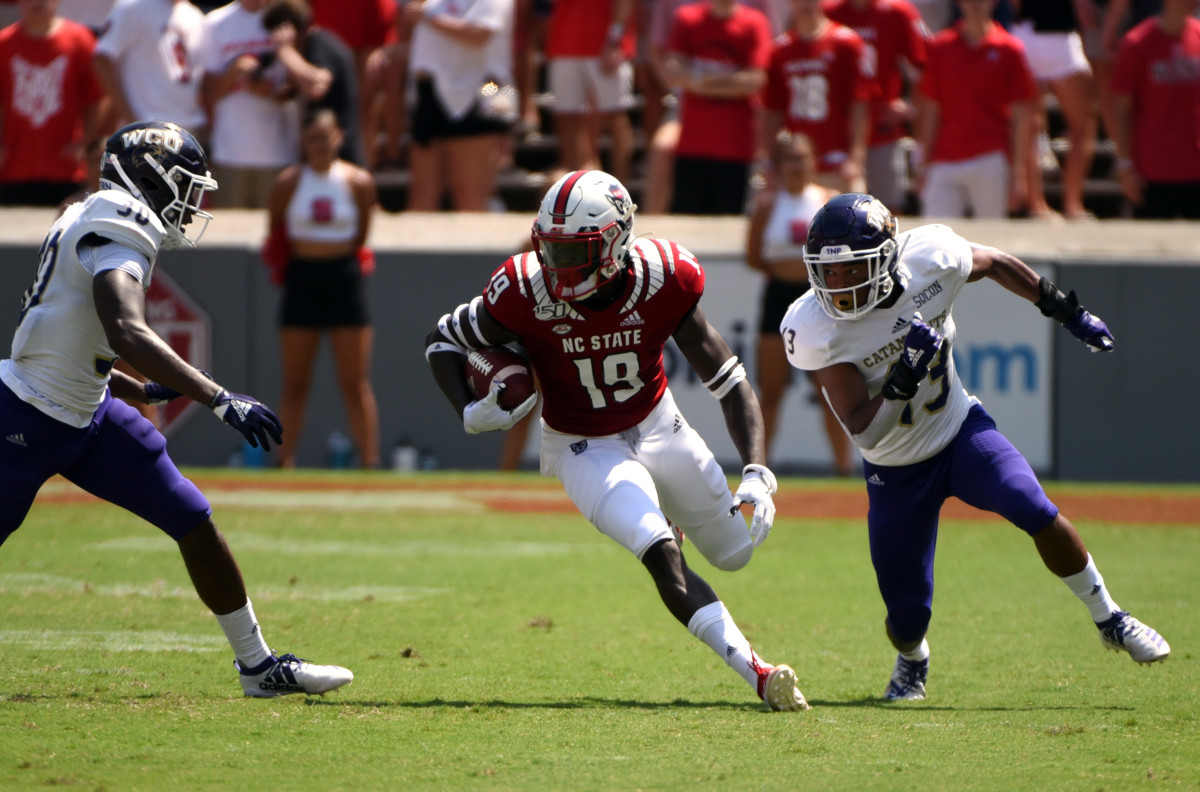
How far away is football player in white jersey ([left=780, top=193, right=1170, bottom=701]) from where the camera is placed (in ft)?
16.8

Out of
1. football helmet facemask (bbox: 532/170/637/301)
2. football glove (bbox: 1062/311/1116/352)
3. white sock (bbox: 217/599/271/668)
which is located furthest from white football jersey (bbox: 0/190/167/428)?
football glove (bbox: 1062/311/1116/352)

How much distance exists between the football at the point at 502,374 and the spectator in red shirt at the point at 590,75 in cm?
706

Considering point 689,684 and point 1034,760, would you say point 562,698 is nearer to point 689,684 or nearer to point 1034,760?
point 689,684

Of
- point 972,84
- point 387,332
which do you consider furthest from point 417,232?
point 972,84

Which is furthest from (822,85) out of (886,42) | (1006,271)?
(1006,271)

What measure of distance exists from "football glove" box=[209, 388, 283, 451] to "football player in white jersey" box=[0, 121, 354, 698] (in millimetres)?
59

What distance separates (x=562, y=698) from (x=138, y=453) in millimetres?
1677

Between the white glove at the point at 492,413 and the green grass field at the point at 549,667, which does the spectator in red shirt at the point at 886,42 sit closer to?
the green grass field at the point at 549,667

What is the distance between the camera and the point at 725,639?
4883 millimetres

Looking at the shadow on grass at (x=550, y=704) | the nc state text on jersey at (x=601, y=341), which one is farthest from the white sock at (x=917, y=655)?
the nc state text on jersey at (x=601, y=341)

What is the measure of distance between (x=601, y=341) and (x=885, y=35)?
22.9 feet

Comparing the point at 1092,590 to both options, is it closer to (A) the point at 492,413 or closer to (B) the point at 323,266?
(A) the point at 492,413

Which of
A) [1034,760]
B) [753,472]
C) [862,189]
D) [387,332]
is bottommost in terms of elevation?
[387,332]

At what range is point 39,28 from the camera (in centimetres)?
1137
